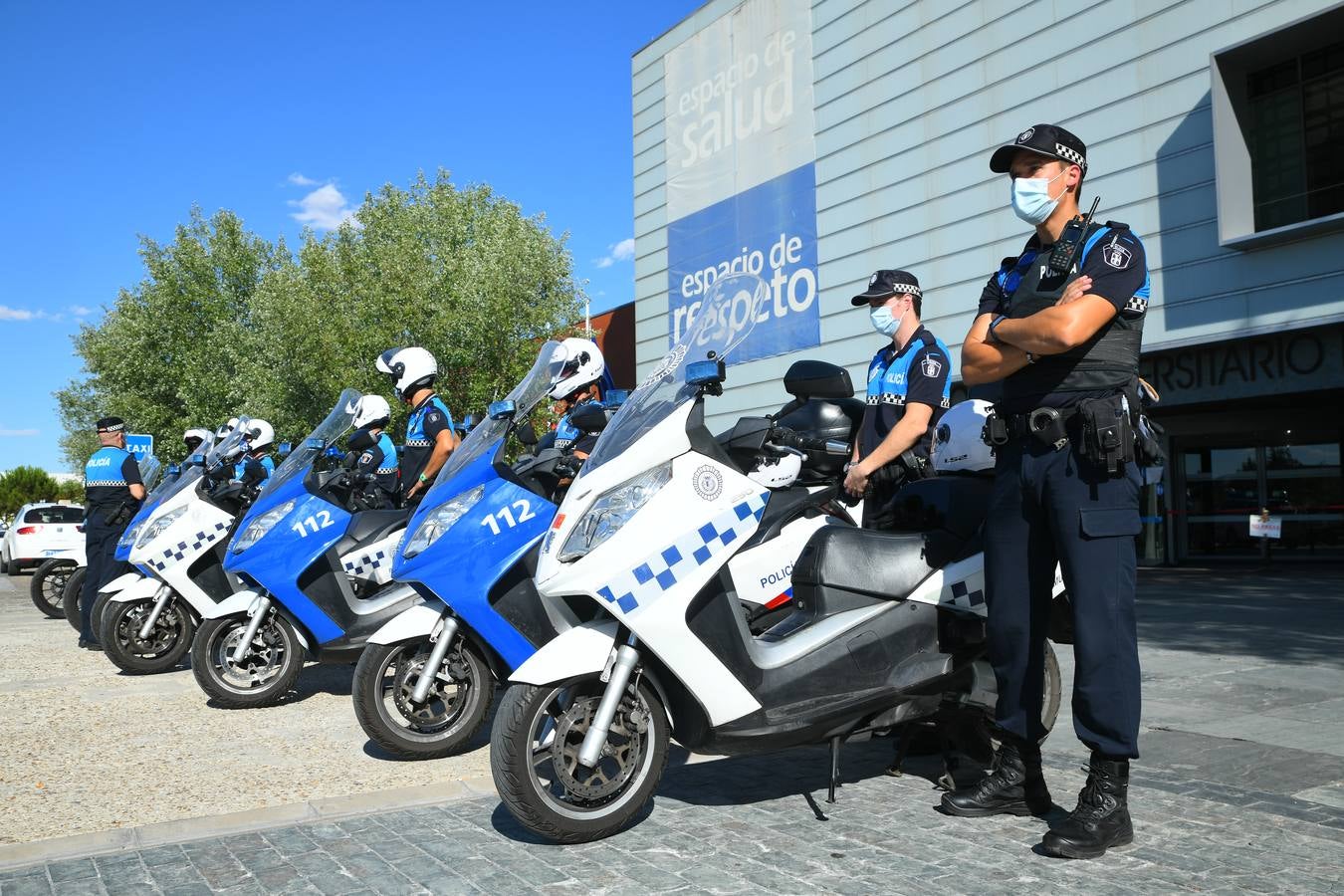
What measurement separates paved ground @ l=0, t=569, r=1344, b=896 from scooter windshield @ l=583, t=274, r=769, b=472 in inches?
49.2

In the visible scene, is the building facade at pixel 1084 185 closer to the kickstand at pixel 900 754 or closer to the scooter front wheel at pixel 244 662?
the kickstand at pixel 900 754

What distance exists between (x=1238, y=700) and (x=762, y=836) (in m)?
3.35

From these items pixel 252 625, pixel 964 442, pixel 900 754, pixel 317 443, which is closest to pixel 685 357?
pixel 964 442

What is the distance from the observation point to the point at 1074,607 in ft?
10.9

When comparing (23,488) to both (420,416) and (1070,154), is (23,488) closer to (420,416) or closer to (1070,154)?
(420,416)

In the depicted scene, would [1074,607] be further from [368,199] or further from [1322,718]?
[368,199]

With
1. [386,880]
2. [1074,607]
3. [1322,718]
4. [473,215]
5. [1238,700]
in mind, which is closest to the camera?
[386,880]

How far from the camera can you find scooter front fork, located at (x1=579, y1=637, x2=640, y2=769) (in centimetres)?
325

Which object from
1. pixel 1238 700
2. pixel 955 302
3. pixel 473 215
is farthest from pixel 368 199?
pixel 1238 700

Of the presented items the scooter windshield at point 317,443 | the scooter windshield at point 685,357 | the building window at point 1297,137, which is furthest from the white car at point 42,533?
the building window at point 1297,137

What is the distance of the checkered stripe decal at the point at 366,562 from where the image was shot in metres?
6.23

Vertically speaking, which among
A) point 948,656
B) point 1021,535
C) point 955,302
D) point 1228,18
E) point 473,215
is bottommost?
point 948,656

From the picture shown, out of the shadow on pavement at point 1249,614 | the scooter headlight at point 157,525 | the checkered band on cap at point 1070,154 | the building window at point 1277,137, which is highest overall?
the building window at point 1277,137

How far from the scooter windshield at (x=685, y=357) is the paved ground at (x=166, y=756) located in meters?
1.68
